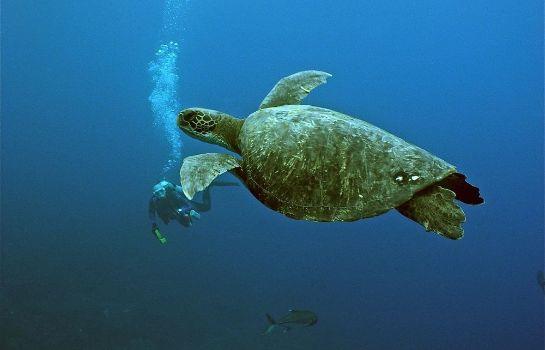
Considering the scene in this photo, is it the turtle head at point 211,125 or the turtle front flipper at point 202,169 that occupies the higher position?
the turtle head at point 211,125

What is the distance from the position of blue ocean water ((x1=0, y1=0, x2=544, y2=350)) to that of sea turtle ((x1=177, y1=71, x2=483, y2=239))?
31.7 feet

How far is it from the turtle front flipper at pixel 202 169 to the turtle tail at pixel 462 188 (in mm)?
1537

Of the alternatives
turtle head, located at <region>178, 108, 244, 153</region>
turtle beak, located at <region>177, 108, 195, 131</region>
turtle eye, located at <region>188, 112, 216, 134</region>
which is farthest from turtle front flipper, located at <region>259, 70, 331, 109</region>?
turtle beak, located at <region>177, 108, 195, 131</region>

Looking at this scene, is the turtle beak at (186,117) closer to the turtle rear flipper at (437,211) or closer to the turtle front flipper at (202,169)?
the turtle front flipper at (202,169)

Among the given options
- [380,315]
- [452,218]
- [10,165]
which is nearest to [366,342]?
[380,315]

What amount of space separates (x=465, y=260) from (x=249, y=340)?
31.2 metres

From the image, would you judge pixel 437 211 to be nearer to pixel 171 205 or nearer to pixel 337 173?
pixel 337 173

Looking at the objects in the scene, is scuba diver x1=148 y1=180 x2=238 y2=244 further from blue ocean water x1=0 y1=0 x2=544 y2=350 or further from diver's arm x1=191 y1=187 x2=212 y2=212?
blue ocean water x1=0 y1=0 x2=544 y2=350

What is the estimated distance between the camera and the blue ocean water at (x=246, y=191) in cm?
1445

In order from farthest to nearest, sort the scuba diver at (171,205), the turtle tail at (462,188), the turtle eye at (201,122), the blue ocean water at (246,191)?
the blue ocean water at (246,191) < the scuba diver at (171,205) < the turtle eye at (201,122) < the turtle tail at (462,188)

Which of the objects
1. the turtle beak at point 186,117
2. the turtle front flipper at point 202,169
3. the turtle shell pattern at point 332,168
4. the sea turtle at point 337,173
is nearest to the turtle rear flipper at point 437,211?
the sea turtle at point 337,173

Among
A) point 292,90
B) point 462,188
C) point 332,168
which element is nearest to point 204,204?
point 292,90

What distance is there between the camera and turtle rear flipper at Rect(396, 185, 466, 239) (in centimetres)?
241

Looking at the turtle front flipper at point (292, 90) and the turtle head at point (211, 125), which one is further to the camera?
the turtle front flipper at point (292, 90)
